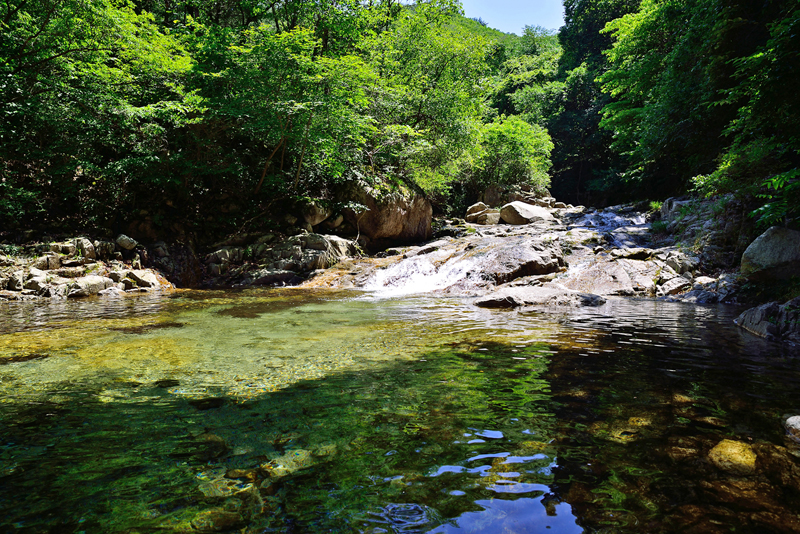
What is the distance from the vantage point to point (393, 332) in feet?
18.3

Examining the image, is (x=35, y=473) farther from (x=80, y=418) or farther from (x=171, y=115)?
(x=171, y=115)

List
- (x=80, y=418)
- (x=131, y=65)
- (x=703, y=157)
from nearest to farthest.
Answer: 1. (x=80, y=418)
2. (x=131, y=65)
3. (x=703, y=157)

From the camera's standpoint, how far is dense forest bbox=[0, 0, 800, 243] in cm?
1083

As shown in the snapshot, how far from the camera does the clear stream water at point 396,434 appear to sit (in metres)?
1.61

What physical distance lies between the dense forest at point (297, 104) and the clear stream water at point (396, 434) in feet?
14.6

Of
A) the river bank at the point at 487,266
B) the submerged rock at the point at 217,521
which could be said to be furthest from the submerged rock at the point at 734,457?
the river bank at the point at 487,266

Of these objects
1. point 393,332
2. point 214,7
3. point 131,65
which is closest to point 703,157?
point 393,332

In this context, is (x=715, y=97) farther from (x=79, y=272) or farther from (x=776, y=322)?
(x=79, y=272)

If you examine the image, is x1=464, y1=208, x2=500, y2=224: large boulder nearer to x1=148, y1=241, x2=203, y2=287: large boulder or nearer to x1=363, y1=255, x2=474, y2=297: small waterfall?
x1=363, y1=255, x2=474, y2=297: small waterfall

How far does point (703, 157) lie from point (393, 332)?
1573 centimetres

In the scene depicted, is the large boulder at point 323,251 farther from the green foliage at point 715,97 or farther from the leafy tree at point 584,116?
the leafy tree at point 584,116

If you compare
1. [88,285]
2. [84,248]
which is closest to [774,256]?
[88,285]

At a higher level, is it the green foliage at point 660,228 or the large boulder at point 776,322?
the green foliage at point 660,228

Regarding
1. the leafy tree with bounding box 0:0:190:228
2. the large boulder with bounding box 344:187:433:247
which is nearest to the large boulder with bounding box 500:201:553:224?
the large boulder with bounding box 344:187:433:247
